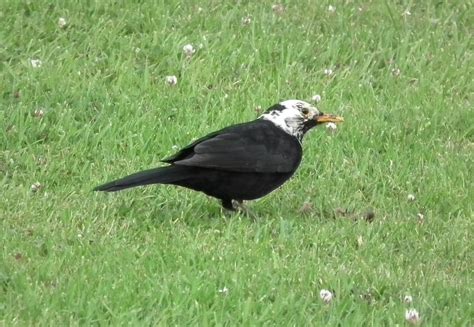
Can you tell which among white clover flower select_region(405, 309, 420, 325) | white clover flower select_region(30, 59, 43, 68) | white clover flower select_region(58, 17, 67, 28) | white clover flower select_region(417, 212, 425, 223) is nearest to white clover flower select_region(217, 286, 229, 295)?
white clover flower select_region(405, 309, 420, 325)

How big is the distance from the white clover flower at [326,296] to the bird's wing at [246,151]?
1367mm

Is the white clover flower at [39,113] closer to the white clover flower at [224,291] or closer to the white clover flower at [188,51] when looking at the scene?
the white clover flower at [188,51]

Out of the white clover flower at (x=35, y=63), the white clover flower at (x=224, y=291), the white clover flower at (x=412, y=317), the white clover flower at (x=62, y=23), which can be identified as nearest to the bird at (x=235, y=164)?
the white clover flower at (x=224, y=291)

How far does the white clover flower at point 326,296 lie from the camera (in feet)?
20.7

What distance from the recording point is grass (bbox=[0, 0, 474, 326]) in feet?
20.6

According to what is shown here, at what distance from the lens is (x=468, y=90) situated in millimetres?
9984

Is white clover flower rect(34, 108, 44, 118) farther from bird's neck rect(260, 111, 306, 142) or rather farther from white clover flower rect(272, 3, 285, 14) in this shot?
white clover flower rect(272, 3, 285, 14)

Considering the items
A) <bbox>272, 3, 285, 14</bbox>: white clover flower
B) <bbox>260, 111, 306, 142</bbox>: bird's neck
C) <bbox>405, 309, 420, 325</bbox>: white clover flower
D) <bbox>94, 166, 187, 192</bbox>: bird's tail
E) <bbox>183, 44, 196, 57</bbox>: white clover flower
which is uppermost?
<bbox>405, 309, 420, 325</bbox>: white clover flower

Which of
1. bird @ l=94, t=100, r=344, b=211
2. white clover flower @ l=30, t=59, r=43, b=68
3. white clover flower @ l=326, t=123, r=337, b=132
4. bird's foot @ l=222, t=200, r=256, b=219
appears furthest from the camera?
white clover flower @ l=30, t=59, r=43, b=68

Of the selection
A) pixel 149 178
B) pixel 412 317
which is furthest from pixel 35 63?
pixel 412 317

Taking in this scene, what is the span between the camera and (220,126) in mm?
8969

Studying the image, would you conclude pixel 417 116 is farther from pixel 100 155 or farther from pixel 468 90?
pixel 100 155

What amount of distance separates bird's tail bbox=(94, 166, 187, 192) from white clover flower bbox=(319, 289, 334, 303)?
1.40 metres

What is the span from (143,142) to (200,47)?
1630 millimetres
